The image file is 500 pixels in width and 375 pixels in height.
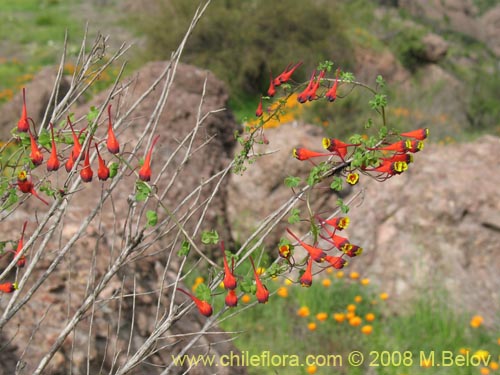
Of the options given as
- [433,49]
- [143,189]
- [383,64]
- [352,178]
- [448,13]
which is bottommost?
[448,13]

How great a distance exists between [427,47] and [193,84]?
1009cm

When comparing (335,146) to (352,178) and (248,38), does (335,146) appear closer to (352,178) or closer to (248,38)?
(352,178)

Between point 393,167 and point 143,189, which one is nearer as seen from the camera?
point 143,189

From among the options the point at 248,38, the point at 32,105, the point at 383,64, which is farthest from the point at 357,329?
the point at 383,64

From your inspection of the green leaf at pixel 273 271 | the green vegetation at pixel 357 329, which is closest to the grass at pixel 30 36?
the green vegetation at pixel 357 329

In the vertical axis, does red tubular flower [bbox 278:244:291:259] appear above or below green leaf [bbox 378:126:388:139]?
below

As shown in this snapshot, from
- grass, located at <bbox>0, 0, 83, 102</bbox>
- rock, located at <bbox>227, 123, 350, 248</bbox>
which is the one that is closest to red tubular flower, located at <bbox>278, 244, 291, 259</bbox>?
rock, located at <bbox>227, 123, 350, 248</bbox>

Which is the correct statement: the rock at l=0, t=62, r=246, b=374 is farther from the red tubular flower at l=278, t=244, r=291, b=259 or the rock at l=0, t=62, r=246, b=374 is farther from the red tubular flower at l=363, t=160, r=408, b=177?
the red tubular flower at l=363, t=160, r=408, b=177

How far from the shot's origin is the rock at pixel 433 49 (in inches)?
568

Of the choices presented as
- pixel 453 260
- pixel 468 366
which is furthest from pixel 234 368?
pixel 453 260

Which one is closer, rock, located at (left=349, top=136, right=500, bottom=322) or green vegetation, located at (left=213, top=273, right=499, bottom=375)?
green vegetation, located at (left=213, top=273, right=499, bottom=375)

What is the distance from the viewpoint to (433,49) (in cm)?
1462

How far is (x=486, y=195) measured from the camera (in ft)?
14.1

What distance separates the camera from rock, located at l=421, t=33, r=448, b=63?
568 inches
